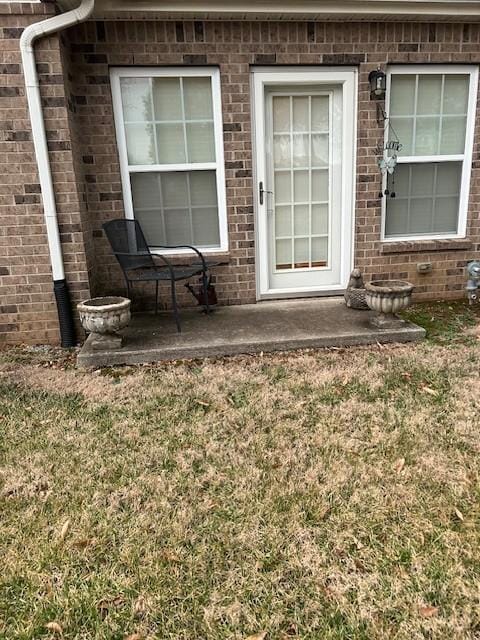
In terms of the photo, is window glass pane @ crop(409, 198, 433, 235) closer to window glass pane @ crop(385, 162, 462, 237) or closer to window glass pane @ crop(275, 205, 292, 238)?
window glass pane @ crop(385, 162, 462, 237)

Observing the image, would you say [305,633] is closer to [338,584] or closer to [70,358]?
[338,584]

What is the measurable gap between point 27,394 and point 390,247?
3478 millimetres

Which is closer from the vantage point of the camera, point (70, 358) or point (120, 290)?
point (70, 358)

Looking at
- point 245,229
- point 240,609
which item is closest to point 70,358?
point 245,229

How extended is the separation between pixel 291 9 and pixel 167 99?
1.24m

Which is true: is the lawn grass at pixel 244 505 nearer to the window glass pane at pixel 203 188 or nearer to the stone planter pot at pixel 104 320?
the stone planter pot at pixel 104 320

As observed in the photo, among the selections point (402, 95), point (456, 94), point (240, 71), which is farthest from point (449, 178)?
point (240, 71)

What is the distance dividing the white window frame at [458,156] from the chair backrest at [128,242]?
2.34 meters

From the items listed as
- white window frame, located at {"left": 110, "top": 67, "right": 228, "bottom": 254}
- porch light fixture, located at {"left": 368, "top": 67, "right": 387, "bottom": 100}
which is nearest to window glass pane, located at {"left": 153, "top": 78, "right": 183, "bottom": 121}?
white window frame, located at {"left": 110, "top": 67, "right": 228, "bottom": 254}

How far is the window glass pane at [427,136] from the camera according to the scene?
4.36 meters

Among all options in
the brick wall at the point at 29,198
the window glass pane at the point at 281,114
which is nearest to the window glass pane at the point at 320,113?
the window glass pane at the point at 281,114

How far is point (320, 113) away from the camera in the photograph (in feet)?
14.0

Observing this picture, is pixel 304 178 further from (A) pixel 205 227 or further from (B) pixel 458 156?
(B) pixel 458 156

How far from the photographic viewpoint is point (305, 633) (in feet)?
4.31
